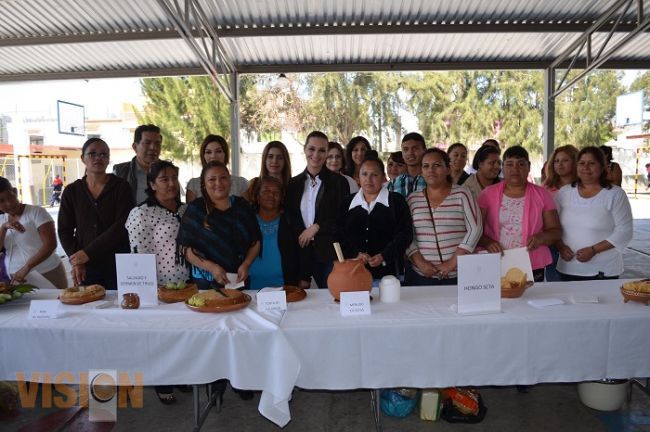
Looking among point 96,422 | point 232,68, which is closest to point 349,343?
point 96,422

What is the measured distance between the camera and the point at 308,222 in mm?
2736

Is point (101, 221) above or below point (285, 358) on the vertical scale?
above

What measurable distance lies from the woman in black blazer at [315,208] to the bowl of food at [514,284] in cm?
98

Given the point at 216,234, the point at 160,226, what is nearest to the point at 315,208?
the point at 216,234

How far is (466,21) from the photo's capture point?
18.7 feet

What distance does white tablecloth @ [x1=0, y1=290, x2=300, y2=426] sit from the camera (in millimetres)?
1661

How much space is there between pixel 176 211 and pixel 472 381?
158 centimetres

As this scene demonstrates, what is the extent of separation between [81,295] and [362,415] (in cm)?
146

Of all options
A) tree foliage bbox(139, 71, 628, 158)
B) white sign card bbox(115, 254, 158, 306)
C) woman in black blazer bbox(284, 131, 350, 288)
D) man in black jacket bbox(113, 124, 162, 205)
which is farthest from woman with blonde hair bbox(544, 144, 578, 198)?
tree foliage bbox(139, 71, 628, 158)

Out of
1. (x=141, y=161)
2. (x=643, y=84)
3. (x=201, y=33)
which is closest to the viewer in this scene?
(x=141, y=161)

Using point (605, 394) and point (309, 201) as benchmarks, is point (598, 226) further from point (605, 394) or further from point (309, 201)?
point (309, 201)

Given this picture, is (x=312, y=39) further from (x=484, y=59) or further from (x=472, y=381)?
(x=472, y=381)

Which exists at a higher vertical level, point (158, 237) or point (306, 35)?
A: point (306, 35)

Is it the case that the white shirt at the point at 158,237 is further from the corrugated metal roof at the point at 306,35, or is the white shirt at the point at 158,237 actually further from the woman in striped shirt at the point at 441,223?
the corrugated metal roof at the point at 306,35
